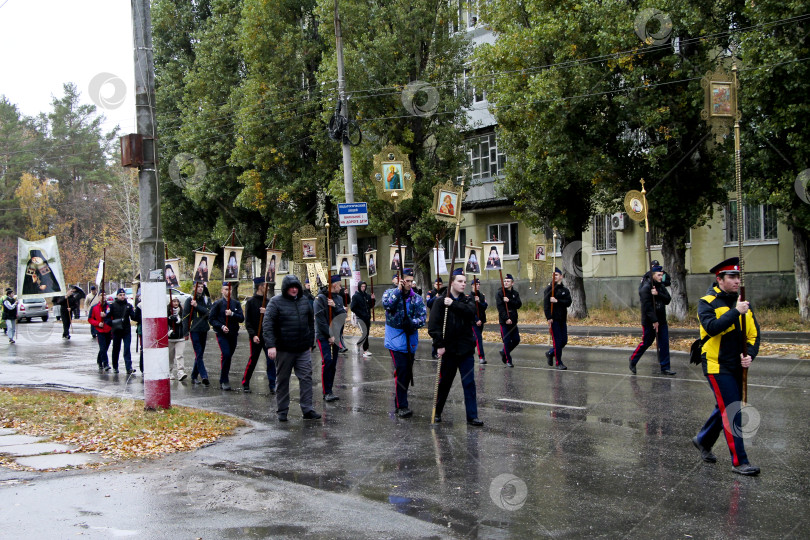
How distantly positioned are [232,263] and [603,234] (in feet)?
65.4

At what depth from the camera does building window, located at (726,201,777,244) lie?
25.3 meters

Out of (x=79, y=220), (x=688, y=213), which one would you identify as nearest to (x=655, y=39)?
(x=688, y=213)

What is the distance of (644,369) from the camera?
46.5ft

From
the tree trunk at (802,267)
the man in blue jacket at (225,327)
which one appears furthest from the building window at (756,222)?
the man in blue jacket at (225,327)

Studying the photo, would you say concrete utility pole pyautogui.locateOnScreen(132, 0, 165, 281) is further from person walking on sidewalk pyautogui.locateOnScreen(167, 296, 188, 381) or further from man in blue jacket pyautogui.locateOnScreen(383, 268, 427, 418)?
person walking on sidewalk pyautogui.locateOnScreen(167, 296, 188, 381)

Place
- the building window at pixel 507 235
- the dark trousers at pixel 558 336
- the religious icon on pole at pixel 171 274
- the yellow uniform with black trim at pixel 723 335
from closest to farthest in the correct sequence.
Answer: the yellow uniform with black trim at pixel 723 335
the dark trousers at pixel 558 336
the religious icon on pole at pixel 171 274
the building window at pixel 507 235

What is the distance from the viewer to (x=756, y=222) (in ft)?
84.8

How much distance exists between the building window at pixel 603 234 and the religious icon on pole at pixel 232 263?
19204 millimetres

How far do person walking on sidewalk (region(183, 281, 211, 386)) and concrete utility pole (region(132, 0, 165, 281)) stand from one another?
4042 millimetres

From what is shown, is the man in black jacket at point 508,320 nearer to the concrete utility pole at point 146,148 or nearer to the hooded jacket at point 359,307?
the hooded jacket at point 359,307

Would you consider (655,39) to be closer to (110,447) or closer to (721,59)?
(721,59)

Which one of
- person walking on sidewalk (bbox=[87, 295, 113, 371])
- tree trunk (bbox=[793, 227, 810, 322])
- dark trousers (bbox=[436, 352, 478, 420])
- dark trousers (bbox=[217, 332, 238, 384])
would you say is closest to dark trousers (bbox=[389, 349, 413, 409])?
dark trousers (bbox=[436, 352, 478, 420])

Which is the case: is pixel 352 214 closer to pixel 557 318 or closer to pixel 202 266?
pixel 202 266

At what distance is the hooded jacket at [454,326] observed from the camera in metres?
9.09
